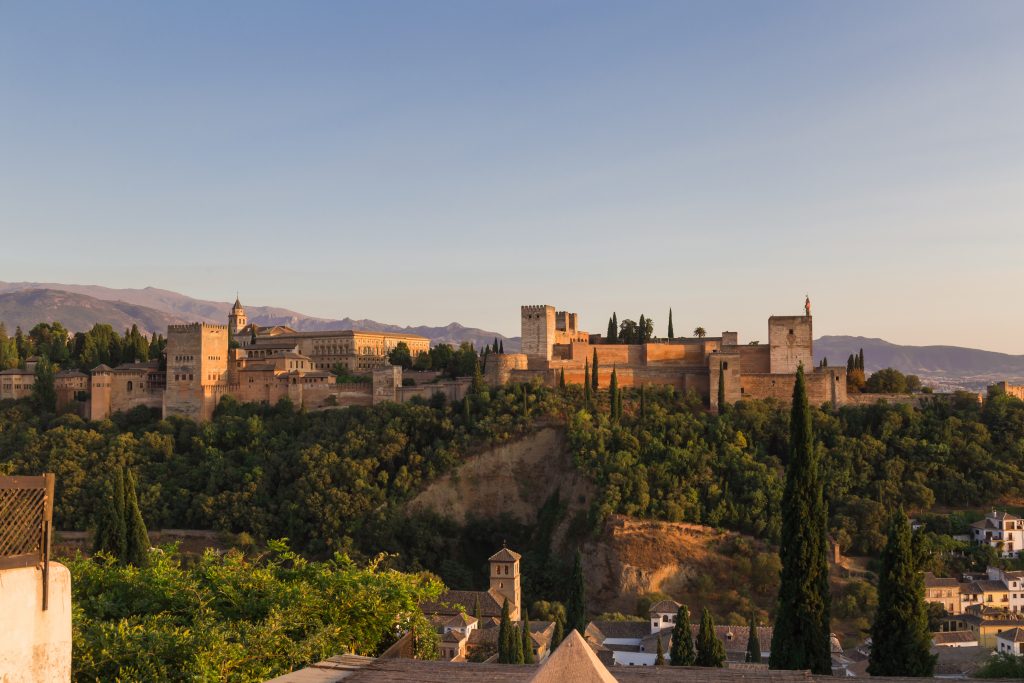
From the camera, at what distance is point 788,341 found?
155 feet

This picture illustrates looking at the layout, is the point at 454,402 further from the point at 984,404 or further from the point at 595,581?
the point at 984,404

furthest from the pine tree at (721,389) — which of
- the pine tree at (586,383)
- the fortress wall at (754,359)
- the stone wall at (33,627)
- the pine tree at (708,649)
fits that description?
the stone wall at (33,627)

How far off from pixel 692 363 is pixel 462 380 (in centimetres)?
1190

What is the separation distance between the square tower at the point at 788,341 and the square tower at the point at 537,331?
11.4m

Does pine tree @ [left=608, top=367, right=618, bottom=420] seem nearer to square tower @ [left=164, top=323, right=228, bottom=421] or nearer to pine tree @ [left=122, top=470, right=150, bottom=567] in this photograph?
square tower @ [left=164, top=323, right=228, bottom=421]

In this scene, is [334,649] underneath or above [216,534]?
above

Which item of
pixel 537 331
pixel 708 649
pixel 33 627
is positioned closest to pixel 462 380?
pixel 537 331

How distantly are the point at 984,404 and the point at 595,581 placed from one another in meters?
22.2

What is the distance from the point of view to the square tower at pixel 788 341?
1863 inches

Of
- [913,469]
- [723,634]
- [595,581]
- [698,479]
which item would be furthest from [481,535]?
[913,469]

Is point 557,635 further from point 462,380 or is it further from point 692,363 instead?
point 692,363

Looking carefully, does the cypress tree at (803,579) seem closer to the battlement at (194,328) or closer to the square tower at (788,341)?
the square tower at (788,341)

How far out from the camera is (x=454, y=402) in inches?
1898

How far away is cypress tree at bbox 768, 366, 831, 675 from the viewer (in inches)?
704
